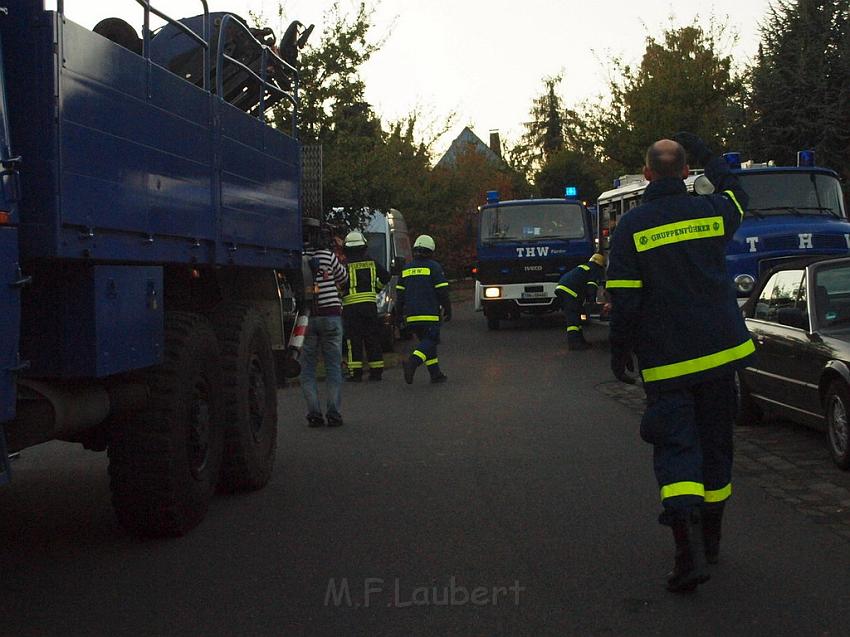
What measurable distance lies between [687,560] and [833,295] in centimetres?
449

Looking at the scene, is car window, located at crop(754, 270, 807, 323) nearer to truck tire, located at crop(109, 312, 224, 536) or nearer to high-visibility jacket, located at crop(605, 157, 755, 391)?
high-visibility jacket, located at crop(605, 157, 755, 391)

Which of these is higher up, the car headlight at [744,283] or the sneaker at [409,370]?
the car headlight at [744,283]

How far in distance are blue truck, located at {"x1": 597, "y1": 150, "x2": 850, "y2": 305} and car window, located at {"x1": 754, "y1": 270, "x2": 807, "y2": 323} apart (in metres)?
4.95

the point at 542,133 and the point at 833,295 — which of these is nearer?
the point at 833,295

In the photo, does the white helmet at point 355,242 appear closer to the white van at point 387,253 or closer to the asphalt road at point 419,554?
the white van at point 387,253

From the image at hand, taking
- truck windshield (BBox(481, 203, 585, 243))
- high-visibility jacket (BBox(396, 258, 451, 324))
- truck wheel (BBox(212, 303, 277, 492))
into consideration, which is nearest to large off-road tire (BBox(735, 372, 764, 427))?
truck wheel (BBox(212, 303, 277, 492))

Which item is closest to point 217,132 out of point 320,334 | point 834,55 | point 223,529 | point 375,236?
point 223,529

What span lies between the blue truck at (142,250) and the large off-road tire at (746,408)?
407 cm

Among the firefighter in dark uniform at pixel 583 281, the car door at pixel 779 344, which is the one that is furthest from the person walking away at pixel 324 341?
the firefighter in dark uniform at pixel 583 281

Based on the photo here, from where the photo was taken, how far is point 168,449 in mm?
6242

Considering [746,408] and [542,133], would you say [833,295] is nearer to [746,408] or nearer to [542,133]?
[746,408]

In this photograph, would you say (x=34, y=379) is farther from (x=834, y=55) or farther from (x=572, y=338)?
(x=834, y=55)

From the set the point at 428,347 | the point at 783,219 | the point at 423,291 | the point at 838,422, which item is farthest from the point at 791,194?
the point at 838,422

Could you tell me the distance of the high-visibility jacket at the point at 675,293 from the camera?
18.3 feet
